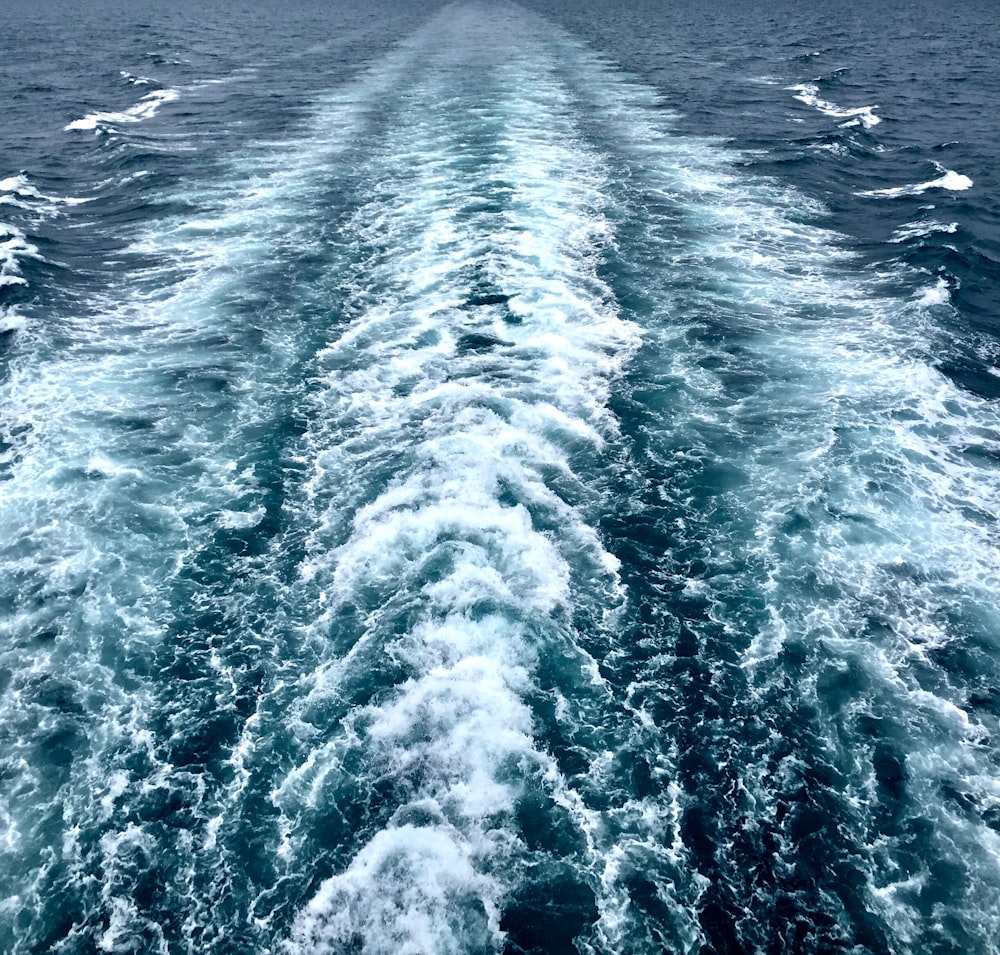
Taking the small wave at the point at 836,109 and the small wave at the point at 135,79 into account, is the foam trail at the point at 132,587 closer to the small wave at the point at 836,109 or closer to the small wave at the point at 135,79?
the small wave at the point at 836,109

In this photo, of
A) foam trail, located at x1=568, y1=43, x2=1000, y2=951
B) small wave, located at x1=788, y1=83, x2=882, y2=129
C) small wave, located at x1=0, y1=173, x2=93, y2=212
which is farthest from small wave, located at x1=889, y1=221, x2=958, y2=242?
small wave, located at x1=0, y1=173, x2=93, y2=212

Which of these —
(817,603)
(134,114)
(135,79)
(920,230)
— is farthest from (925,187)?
(135,79)

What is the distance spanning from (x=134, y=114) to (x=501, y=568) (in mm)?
61572

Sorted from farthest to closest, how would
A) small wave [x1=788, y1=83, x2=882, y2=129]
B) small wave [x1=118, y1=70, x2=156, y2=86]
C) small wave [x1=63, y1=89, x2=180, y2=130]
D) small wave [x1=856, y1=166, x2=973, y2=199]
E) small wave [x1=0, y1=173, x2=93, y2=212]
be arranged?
1. small wave [x1=118, y1=70, x2=156, y2=86]
2. small wave [x1=63, y1=89, x2=180, y2=130]
3. small wave [x1=788, y1=83, x2=882, y2=129]
4. small wave [x1=856, y1=166, x2=973, y2=199]
5. small wave [x1=0, y1=173, x2=93, y2=212]

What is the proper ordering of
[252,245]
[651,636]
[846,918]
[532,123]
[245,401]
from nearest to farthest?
[846,918] < [651,636] < [245,401] < [252,245] < [532,123]

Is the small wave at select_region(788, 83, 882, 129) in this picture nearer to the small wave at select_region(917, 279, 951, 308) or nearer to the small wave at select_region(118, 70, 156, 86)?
the small wave at select_region(917, 279, 951, 308)

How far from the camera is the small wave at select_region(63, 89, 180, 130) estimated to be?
180ft

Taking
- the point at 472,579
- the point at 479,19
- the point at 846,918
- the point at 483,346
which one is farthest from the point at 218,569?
the point at 479,19

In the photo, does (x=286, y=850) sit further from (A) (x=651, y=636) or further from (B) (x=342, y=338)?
(B) (x=342, y=338)

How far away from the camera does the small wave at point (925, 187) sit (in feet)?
134

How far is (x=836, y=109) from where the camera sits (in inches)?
2323

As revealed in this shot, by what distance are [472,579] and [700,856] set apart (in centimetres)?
790

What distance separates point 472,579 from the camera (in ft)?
57.9

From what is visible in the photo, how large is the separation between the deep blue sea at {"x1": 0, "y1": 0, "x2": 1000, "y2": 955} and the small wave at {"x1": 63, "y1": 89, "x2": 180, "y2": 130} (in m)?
17.6
